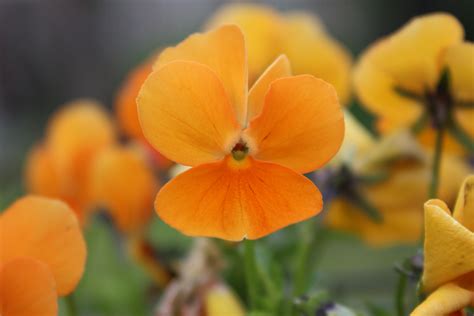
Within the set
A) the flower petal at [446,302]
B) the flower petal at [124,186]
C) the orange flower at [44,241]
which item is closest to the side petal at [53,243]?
the orange flower at [44,241]

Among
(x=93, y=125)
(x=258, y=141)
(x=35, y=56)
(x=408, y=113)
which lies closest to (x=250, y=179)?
(x=258, y=141)

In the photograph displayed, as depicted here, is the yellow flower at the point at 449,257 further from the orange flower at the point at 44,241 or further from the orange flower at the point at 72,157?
the orange flower at the point at 72,157

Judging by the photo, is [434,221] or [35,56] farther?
[35,56]

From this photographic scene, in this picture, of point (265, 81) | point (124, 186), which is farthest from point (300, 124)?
point (124, 186)

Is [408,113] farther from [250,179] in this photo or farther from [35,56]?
[35,56]

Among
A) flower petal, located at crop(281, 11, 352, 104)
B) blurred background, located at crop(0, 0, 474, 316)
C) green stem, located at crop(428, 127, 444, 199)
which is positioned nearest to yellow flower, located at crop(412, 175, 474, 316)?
green stem, located at crop(428, 127, 444, 199)

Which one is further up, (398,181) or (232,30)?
(232,30)

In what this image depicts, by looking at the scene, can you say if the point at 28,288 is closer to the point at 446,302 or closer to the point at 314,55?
the point at 446,302
